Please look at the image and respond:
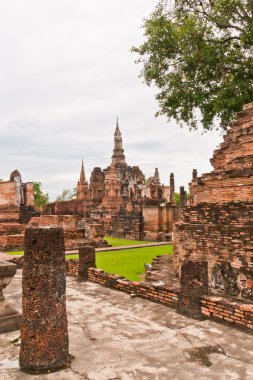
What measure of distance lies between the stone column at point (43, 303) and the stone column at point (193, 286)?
2262mm

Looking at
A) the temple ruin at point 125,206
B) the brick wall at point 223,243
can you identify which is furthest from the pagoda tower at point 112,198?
the brick wall at point 223,243

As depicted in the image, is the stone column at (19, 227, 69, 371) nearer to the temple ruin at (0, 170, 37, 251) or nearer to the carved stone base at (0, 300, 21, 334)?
the carved stone base at (0, 300, 21, 334)

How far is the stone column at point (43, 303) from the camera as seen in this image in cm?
356

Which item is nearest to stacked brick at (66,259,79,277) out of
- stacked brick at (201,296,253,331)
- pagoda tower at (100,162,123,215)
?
stacked brick at (201,296,253,331)

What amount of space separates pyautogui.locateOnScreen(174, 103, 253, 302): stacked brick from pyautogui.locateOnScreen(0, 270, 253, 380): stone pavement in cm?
197

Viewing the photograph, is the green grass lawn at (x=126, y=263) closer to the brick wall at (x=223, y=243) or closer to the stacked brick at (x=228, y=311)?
the brick wall at (x=223, y=243)

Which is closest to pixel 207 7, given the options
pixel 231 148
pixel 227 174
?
pixel 231 148

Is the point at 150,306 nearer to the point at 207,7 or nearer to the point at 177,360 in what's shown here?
the point at 177,360

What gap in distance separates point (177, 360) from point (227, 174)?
5.98 m

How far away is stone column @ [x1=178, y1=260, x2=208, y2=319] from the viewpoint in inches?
209

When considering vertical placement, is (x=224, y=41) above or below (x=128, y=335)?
above

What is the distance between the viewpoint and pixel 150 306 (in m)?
5.93

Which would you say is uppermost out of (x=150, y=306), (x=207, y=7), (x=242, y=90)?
(x=207, y=7)

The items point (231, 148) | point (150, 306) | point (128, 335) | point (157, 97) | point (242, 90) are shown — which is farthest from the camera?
point (157, 97)
